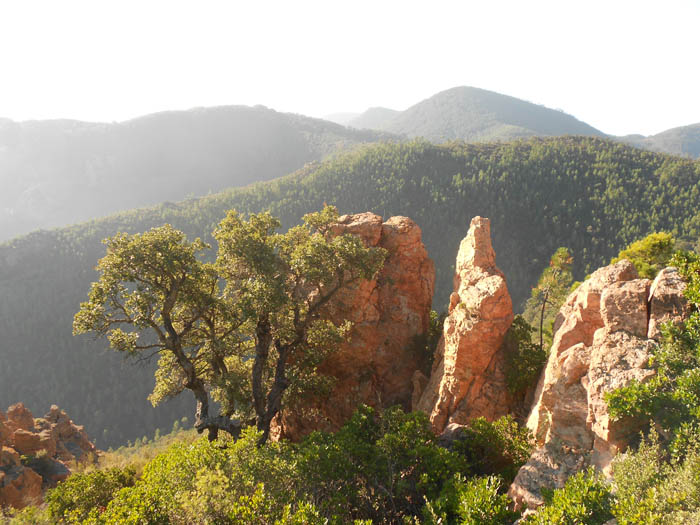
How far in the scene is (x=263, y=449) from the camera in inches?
499

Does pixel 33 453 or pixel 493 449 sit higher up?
pixel 493 449

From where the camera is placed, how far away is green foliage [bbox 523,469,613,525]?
334 inches

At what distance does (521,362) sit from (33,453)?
4082 cm

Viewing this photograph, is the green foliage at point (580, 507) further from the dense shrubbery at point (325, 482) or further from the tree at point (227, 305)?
the tree at point (227, 305)

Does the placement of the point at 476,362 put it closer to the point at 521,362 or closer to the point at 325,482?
the point at 521,362

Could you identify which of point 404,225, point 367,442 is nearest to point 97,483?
point 367,442

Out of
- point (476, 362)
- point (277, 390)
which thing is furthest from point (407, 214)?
point (277, 390)

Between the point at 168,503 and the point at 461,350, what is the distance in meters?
15.8

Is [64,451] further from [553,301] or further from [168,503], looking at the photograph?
[553,301]

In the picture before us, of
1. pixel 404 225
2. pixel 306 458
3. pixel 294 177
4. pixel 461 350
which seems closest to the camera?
pixel 306 458

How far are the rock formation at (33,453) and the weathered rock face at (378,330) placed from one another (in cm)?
1756

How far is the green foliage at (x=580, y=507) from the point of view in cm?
849

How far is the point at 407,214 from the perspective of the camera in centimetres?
15725

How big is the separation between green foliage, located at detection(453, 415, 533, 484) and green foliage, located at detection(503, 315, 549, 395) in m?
5.29
